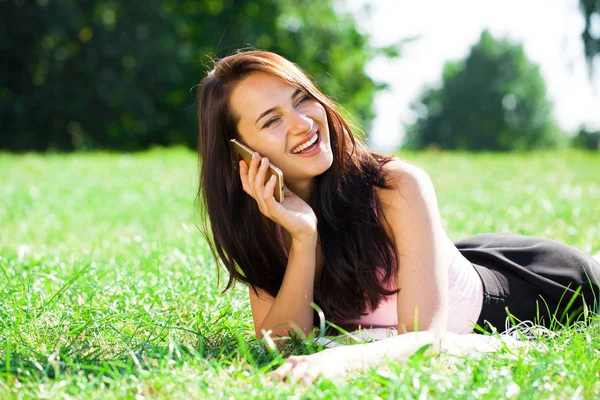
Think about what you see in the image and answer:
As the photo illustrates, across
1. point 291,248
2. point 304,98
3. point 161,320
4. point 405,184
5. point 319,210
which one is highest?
point 304,98

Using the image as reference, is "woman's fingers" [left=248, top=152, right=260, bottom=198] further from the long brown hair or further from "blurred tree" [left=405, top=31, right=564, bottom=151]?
"blurred tree" [left=405, top=31, right=564, bottom=151]

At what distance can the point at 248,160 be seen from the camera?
3.06 metres

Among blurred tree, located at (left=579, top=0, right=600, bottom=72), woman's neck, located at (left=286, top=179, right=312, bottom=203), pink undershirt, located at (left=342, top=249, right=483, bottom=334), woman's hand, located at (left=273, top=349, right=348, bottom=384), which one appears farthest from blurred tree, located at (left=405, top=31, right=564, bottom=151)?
woman's hand, located at (left=273, top=349, right=348, bottom=384)

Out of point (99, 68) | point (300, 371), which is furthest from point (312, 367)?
point (99, 68)

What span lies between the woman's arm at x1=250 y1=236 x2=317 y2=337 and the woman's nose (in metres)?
0.49

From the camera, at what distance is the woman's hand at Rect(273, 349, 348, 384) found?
92.3 inches

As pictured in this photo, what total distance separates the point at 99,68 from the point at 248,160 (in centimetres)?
2186

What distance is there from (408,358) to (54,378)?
1348 millimetres

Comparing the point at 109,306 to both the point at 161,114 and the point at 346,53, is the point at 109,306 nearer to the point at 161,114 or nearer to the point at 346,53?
the point at 161,114

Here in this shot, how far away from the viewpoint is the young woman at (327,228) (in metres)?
2.90

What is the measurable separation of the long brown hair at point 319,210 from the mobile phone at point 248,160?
47 mm

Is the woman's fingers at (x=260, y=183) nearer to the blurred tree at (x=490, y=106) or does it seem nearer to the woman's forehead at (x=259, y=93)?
the woman's forehead at (x=259, y=93)

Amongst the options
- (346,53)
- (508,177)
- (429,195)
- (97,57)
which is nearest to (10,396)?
(429,195)

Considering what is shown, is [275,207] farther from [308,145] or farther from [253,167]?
[308,145]
